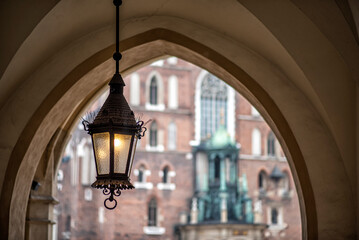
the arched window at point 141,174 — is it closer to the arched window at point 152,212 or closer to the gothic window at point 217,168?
the arched window at point 152,212

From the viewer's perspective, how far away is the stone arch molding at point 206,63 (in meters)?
8.22

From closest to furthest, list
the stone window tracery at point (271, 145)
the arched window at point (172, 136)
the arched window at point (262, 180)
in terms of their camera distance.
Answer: the arched window at point (172, 136), the arched window at point (262, 180), the stone window tracery at point (271, 145)

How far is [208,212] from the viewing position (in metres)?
45.1

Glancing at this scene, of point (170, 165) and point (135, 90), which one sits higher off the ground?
A: point (135, 90)

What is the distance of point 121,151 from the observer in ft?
24.1

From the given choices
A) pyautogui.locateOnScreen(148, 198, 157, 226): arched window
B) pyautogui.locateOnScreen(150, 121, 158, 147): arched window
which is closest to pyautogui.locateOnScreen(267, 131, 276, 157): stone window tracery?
pyautogui.locateOnScreen(150, 121, 158, 147): arched window

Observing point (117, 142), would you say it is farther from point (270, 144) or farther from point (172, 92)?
point (270, 144)

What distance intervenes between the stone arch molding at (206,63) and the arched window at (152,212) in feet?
120

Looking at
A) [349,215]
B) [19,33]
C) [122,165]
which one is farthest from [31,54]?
[349,215]

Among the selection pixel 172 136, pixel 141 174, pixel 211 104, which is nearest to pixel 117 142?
pixel 141 174

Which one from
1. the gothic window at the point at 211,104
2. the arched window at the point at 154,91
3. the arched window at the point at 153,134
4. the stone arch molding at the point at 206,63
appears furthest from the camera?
the gothic window at the point at 211,104

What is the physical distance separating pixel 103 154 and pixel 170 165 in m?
39.4

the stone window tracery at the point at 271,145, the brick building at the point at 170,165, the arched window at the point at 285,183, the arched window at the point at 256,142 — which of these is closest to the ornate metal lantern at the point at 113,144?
the brick building at the point at 170,165

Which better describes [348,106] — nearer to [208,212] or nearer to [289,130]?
[289,130]
